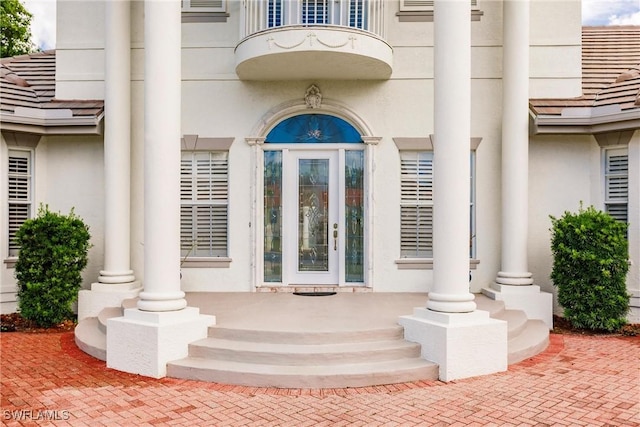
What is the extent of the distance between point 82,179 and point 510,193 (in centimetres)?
745

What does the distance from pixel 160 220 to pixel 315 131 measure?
386 centimetres

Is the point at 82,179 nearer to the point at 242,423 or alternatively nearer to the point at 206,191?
the point at 206,191

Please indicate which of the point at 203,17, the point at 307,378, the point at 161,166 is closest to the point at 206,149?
the point at 203,17

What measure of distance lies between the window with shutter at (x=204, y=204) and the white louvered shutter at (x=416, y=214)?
319cm

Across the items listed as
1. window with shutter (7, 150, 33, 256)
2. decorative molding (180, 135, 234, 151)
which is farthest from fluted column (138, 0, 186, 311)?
window with shutter (7, 150, 33, 256)

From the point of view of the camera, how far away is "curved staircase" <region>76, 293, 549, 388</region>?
16.1ft

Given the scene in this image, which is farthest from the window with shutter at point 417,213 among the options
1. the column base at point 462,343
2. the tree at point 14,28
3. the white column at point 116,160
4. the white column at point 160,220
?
the tree at point 14,28

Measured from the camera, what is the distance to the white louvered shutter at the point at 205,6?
8.55m

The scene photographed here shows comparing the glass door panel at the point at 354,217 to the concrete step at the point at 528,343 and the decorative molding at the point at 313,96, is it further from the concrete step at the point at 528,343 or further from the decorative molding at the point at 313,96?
the concrete step at the point at 528,343

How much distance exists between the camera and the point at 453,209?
17.6 feet

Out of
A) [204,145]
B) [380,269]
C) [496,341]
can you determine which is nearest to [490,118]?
[380,269]

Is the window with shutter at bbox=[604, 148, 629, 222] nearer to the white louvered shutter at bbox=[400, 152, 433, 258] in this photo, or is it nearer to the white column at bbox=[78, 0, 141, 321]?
the white louvered shutter at bbox=[400, 152, 433, 258]

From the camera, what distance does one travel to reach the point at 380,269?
8.44 metres

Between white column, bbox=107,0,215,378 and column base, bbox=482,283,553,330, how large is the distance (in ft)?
15.4
